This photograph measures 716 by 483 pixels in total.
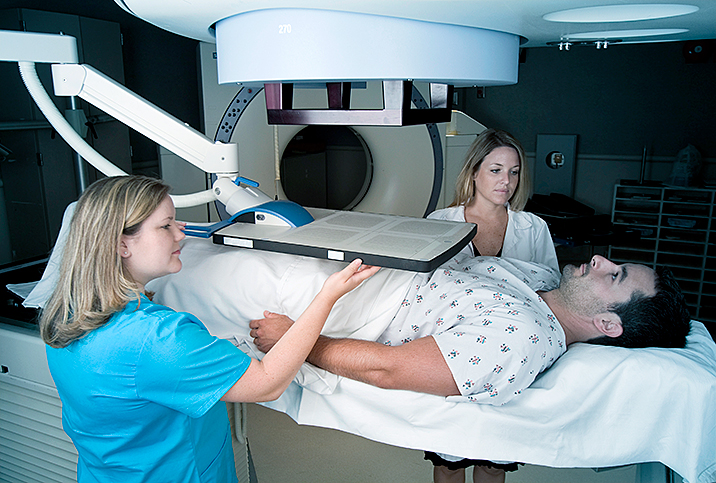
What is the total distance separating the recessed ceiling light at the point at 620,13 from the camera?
56cm

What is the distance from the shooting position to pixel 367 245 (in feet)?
3.47

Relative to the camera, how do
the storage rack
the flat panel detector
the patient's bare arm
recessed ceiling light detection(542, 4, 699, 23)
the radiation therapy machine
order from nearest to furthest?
recessed ceiling light detection(542, 4, 699, 23), the radiation therapy machine, the flat panel detector, the patient's bare arm, the storage rack

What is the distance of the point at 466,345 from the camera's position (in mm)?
1096

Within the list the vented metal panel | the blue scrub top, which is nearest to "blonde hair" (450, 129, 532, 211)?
the blue scrub top

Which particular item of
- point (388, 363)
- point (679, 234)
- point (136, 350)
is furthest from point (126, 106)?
point (679, 234)

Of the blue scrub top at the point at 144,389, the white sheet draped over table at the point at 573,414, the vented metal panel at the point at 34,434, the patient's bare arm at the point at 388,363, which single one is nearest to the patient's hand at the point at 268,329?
the patient's bare arm at the point at 388,363

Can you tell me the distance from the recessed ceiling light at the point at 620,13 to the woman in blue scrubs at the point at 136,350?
0.56 m

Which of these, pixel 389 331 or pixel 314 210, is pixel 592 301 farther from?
pixel 314 210

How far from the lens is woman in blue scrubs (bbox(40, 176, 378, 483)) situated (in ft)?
2.88

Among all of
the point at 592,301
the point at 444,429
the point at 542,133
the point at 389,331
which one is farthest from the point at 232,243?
the point at 542,133

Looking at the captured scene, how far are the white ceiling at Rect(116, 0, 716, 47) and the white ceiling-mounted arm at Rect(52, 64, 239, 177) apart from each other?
41cm

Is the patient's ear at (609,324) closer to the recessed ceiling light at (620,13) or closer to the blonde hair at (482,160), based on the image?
the blonde hair at (482,160)

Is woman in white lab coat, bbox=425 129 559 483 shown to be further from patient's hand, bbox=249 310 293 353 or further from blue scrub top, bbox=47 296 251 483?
blue scrub top, bbox=47 296 251 483

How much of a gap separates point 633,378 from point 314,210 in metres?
0.89
